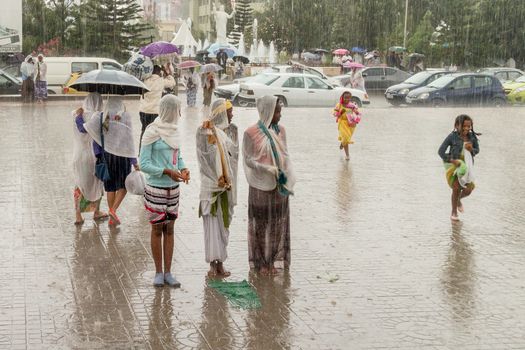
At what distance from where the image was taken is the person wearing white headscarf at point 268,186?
316 inches

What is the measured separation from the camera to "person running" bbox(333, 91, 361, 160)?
1580 cm

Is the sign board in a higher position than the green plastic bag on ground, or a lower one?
higher

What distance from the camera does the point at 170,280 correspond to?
7.66m

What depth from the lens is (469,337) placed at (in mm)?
6527

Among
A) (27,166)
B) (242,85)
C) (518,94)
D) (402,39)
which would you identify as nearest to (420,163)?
(27,166)

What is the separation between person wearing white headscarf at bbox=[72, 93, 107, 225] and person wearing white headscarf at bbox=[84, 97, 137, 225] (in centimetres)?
17

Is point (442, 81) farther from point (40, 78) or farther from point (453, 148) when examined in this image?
point (453, 148)

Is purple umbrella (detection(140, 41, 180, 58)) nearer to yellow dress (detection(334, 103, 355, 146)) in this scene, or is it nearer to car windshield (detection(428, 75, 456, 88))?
yellow dress (detection(334, 103, 355, 146))

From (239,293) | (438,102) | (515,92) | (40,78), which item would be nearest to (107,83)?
(239,293)

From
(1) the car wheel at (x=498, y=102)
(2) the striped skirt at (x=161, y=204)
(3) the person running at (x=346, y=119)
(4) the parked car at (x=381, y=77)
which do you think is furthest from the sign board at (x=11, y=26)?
(2) the striped skirt at (x=161, y=204)

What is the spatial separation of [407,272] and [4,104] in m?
22.1

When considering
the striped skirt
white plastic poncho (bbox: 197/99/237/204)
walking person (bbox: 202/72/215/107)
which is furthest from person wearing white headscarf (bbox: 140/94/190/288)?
walking person (bbox: 202/72/215/107)

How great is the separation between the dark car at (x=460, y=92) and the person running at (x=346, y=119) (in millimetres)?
14630

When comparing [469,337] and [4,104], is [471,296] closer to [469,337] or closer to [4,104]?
[469,337]
